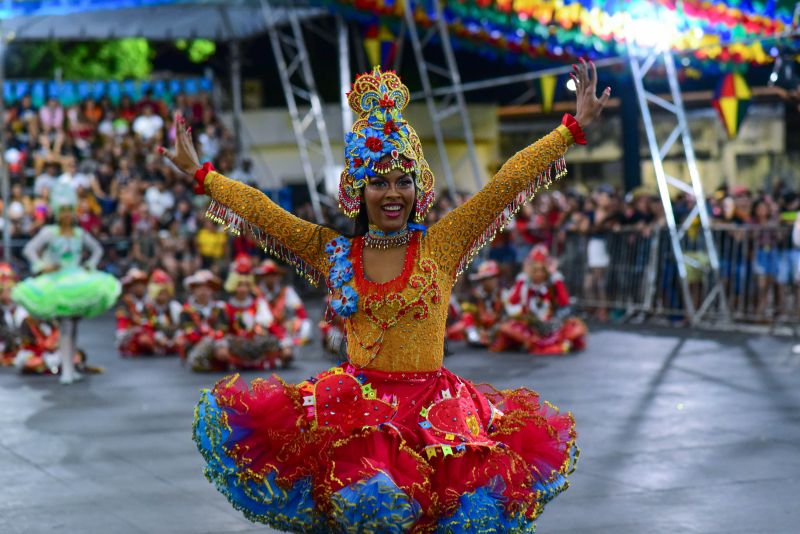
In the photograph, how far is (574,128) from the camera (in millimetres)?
5191

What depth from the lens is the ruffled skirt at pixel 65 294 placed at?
42.0ft

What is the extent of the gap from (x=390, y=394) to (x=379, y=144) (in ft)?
Result: 3.15

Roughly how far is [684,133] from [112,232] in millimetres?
11412

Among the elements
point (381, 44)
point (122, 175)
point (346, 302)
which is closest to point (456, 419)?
point (346, 302)

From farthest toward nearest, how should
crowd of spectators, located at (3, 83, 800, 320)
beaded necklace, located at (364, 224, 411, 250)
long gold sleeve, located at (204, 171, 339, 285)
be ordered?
crowd of spectators, located at (3, 83, 800, 320), long gold sleeve, located at (204, 171, 339, 285), beaded necklace, located at (364, 224, 411, 250)

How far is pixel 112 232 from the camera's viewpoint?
77.2 ft

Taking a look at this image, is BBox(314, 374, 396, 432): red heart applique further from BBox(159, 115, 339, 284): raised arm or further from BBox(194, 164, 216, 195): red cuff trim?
BBox(194, 164, 216, 195): red cuff trim

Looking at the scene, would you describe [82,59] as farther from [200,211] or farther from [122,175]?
[200,211]

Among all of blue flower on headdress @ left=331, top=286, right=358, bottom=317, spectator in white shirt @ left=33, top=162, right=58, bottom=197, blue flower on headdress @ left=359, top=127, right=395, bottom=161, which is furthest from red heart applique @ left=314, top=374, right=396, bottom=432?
spectator in white shirt @ left=33, top=162, right=58, bottom=197

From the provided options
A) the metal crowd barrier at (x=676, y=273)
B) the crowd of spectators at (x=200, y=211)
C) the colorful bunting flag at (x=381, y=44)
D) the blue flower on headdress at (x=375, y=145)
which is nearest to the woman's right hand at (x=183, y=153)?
the blue flower on headdress at (x=375, y=145)

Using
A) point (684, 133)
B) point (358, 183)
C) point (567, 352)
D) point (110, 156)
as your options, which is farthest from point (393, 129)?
point (110, 156)

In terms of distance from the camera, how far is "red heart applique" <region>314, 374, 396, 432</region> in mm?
4914

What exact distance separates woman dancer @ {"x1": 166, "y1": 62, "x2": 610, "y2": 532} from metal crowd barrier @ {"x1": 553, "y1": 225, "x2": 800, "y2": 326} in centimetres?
1049

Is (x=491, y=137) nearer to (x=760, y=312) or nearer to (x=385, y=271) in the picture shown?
(x=760, y=312)
